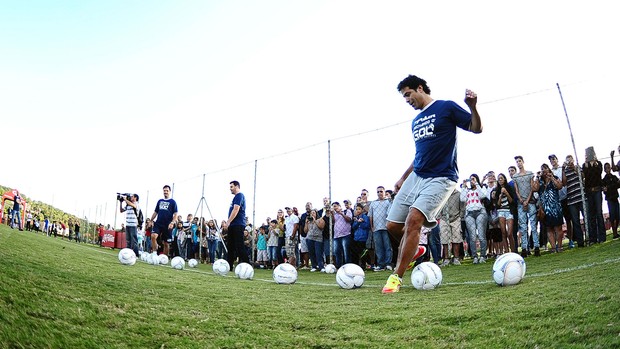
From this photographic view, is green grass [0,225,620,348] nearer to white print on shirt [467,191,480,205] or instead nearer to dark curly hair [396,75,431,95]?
dark curly hair [396,75,431,95]

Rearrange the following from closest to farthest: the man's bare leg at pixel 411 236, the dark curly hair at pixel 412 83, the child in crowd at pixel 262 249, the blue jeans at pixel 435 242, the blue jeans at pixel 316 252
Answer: the man's bare leg at pixel 411 236 < the dark curly hair at pixel 412 83 < the blue jeans at pixel 435 242 < the blue jeans at pixel 316 252 < the child in crowd at pixel 262 249

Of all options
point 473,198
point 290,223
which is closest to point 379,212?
point 473,198

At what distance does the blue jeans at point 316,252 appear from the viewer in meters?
11.5

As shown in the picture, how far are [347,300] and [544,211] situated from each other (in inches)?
238

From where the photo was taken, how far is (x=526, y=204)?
8375 mm

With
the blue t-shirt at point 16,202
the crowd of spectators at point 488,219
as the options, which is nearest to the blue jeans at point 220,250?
the crowd of spectators at point 488,219

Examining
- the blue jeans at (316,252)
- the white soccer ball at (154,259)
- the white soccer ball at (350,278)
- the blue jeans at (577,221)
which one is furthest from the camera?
the blue jeans at (316,252)

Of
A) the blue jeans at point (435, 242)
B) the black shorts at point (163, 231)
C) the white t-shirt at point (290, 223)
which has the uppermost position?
the white t-shirt at point (290, 223)

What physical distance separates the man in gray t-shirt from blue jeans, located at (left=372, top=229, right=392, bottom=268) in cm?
281

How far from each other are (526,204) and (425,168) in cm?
476

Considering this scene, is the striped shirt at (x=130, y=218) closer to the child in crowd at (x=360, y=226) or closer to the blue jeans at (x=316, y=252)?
the blue jeans at (x=316, y=252)

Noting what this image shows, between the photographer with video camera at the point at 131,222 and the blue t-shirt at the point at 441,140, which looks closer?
the blue t-shirt at the point at 441,140

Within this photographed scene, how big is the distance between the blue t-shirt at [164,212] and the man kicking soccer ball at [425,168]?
25.5ft

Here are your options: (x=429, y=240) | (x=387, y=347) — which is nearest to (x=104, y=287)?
(x=387, y=347)
